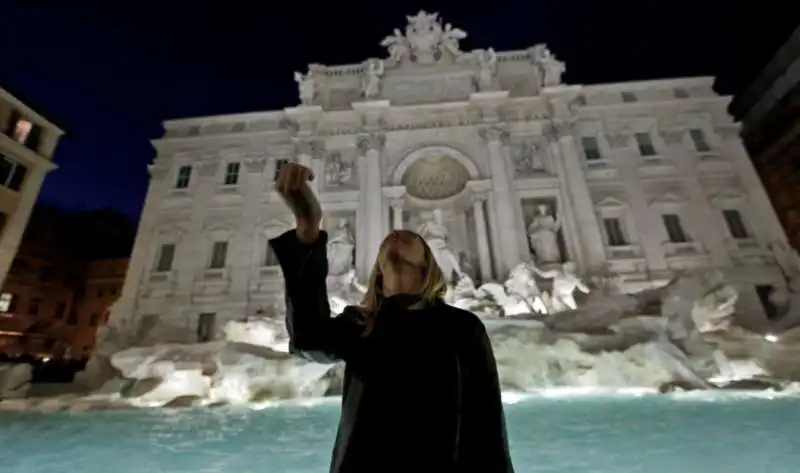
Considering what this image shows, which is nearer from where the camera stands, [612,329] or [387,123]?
[612,329]

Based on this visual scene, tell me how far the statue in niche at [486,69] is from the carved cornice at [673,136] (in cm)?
882

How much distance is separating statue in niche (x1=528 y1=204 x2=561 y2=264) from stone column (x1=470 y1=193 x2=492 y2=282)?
2.00 meters

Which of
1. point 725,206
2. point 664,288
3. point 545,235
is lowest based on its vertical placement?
point 664,288

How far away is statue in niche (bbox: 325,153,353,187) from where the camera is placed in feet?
63.5

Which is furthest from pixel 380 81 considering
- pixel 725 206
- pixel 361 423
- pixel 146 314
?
pixel 361 423

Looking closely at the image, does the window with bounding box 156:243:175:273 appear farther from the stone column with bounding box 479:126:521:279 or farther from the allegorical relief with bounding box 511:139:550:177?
the allegorical relief with bounding box 511:139:550:177

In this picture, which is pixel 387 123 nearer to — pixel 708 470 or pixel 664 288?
pixel 664 288

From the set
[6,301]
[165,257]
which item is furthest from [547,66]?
[6,301]

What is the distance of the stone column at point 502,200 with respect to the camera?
16562 mm

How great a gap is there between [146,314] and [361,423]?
63.9ft

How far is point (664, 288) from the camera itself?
35.8 feet

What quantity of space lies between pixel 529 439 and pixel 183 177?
836 inches

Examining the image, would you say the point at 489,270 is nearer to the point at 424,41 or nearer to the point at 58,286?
the point at 424,41

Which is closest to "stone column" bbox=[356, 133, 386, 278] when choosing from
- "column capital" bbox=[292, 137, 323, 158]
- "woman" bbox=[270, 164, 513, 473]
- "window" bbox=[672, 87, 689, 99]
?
"column capital" bbox=[292, 137, 323, 158]
